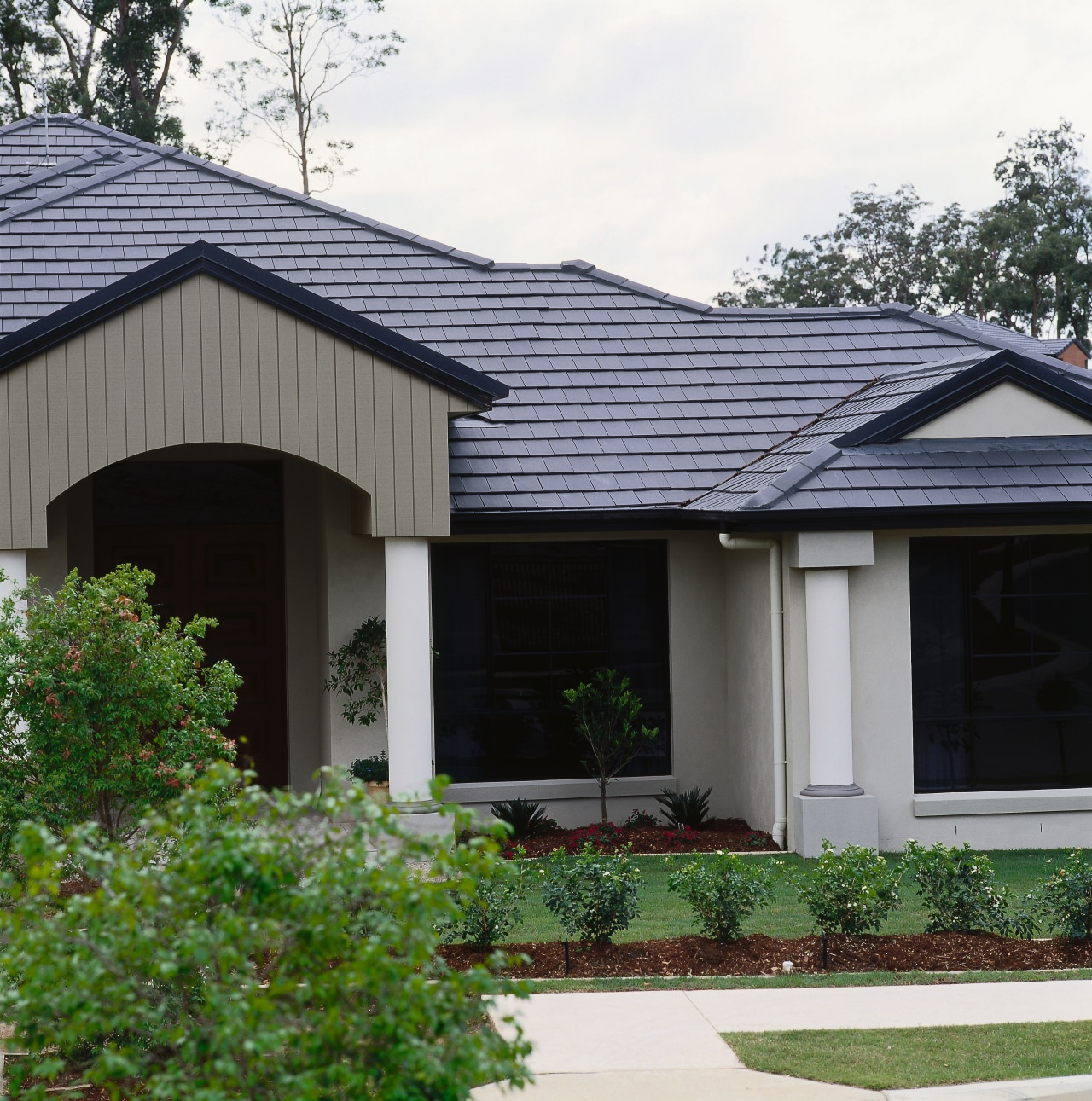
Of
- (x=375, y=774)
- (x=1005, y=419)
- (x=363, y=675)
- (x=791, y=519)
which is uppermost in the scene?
(x=1005, y=419)

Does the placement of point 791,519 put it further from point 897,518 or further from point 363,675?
point 363,675

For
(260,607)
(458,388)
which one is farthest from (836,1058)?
(260,607)

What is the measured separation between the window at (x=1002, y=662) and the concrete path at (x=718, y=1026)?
4.56 m

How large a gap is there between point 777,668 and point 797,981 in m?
4.51


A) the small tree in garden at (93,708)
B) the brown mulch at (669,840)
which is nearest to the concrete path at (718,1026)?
the small tree in garden at (93,708)

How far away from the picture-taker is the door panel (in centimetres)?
1348

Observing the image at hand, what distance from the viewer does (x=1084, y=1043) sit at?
6281 millimetres

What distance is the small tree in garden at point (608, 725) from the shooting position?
12328mm

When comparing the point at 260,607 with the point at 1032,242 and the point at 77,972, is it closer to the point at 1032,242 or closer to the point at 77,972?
the point at 77,972

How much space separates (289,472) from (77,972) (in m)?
10.3

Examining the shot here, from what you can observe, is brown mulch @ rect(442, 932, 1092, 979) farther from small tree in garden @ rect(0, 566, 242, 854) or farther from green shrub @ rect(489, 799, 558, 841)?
green shrub @ rect(489, 799, 558, 841)

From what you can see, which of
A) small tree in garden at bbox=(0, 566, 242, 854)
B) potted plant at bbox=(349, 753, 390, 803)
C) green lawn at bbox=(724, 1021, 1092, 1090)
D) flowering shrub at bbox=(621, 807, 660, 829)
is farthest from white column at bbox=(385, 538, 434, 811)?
green lawn at bbox=(724, 1021, 1092, 1090)

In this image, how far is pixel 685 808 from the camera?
498 inches

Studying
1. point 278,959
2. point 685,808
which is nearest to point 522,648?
point 685,808
